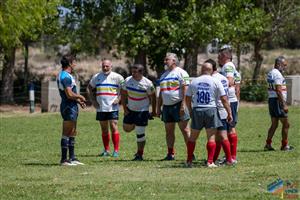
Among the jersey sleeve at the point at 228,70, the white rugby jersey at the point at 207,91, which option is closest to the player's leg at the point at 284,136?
the jersey sleeve at the point at 228,70

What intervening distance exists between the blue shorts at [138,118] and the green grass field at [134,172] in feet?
2.45

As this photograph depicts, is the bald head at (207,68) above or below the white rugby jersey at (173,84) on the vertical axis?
above

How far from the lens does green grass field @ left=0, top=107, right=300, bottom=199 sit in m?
11.1

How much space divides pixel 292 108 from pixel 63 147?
1956cm

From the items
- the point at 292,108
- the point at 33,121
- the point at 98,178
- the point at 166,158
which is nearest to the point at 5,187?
the point at 98,178

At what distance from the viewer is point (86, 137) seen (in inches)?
872

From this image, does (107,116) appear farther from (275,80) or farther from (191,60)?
(191,60)

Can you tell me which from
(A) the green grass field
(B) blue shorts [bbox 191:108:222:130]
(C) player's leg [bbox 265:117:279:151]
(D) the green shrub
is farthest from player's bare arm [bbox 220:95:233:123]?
(D) the green shrub

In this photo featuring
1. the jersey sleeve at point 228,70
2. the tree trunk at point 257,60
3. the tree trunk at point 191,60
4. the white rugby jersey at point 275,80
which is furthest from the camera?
the tree trunk at point 257,60

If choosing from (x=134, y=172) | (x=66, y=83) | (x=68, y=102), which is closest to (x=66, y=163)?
(x=68, y=102)

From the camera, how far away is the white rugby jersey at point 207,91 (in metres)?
13.7

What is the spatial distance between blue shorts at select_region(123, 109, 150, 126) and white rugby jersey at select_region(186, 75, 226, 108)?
8.28 feet

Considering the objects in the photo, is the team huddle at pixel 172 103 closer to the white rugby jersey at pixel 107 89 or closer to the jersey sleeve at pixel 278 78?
the white rugby jersey at pixel 107 89

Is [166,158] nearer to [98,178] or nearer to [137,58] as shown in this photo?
[98,178]
